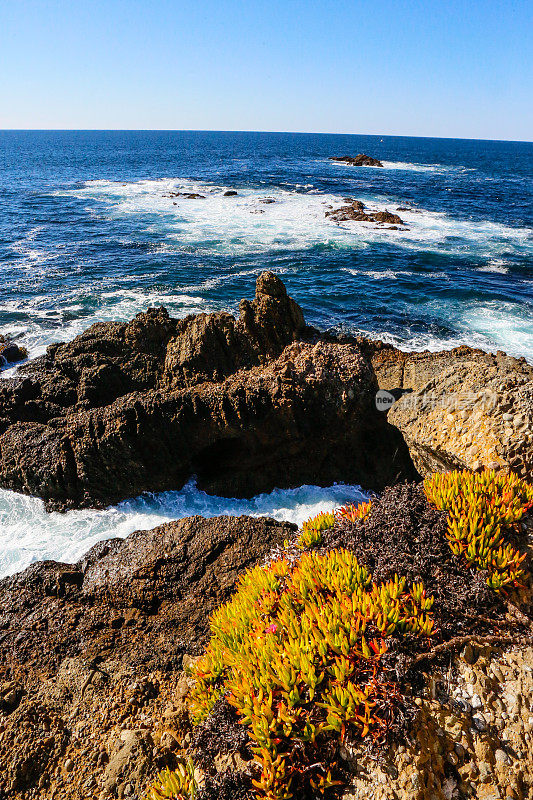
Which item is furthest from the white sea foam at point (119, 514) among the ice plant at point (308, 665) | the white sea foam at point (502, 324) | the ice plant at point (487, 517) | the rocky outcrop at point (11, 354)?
the white sea foam at point (502, 324)

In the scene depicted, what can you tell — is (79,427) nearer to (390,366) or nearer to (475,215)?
(390,366)

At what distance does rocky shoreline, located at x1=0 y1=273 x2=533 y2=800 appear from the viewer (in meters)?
3.94

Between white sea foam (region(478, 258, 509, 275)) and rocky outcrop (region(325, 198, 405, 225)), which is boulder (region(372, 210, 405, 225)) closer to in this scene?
rocky outcrop (region(325, 198, 405, 225))

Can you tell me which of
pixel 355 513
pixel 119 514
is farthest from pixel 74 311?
pixel 355 513

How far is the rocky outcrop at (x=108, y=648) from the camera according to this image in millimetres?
4309

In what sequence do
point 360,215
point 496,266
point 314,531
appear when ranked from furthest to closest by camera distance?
1. point 360,215
2. point 496,266
3. point 314,531

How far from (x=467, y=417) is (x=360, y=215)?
4095cm

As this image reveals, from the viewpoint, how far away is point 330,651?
4211mm

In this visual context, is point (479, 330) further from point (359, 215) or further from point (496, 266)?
point (359, 215)

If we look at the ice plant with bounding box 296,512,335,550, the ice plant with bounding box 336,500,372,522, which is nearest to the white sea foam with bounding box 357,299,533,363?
the ice plant with bounding box 336,500,372,522

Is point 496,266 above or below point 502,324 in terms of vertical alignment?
above

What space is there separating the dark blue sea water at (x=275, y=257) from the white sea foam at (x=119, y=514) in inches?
428

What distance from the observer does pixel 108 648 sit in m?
5.88

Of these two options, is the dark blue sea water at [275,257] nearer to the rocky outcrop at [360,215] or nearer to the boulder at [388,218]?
the boulder at [388,218]
